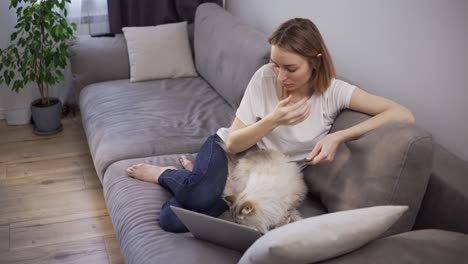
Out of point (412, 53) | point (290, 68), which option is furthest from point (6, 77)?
point (412, 53)

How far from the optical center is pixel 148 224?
189 cm

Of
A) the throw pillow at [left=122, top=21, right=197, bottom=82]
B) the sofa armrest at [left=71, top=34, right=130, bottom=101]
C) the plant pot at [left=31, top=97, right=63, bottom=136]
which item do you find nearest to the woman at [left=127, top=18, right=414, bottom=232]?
the throw pillow at [left=122, top=21, right=197, bottom=82]

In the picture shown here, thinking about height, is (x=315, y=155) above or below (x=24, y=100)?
above

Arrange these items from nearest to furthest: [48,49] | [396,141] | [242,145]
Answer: [396,141] < [242,145] < [48,49]

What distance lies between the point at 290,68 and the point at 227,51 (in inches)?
41.5

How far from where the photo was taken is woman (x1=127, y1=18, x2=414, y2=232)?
1779 mm

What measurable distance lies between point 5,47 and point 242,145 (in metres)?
2.25

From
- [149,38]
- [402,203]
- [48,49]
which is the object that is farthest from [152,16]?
[402,203]

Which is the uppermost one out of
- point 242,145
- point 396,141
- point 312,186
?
point 396,141

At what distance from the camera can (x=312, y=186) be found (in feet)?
6.39

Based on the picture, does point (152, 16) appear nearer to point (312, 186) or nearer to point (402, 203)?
point (312, 186)

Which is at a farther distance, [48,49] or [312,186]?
[48,49]

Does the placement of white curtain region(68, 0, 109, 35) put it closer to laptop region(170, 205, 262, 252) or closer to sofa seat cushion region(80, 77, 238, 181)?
sofa seat cushion region(80, 77, 238, 181)

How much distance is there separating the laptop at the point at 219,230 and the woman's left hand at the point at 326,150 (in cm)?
34
